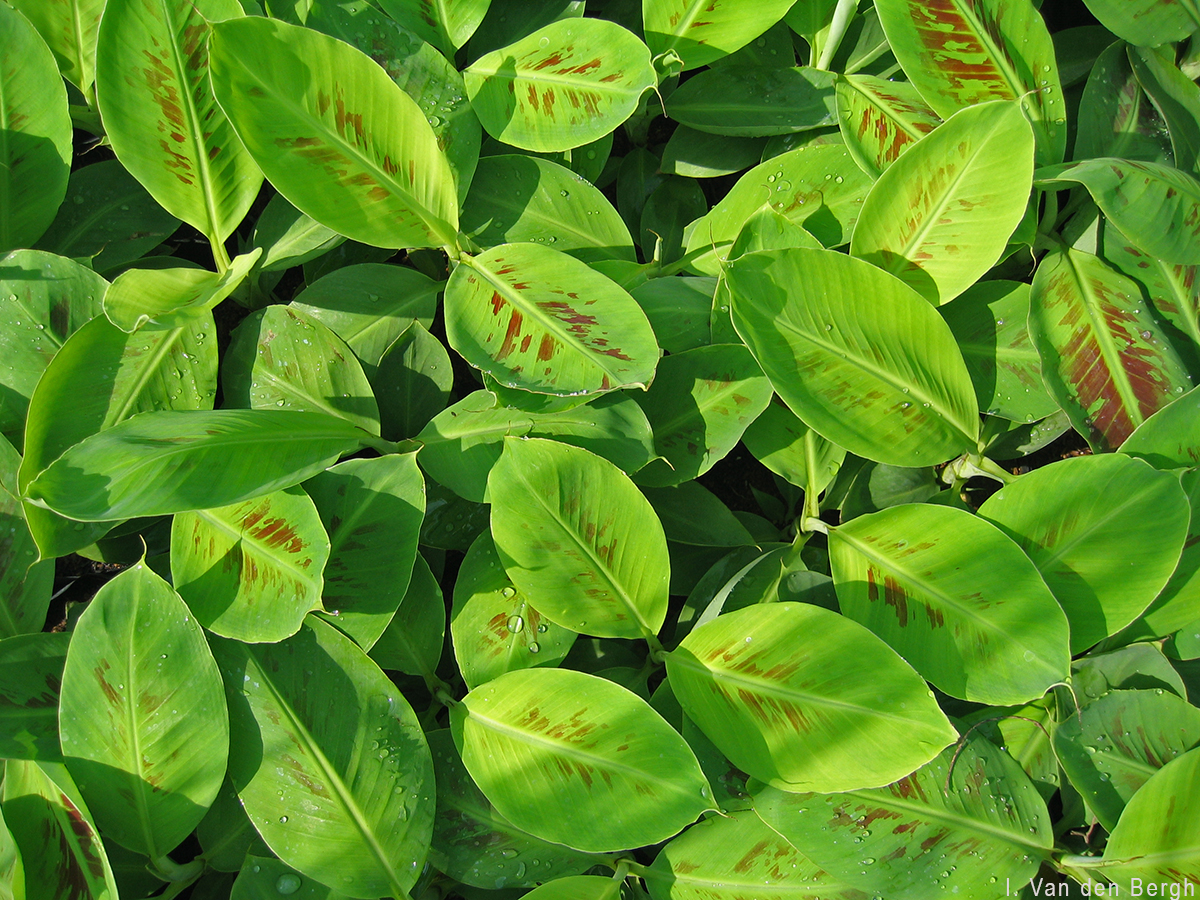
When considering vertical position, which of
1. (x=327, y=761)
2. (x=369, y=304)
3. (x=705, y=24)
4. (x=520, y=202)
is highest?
(x=705, y=24)

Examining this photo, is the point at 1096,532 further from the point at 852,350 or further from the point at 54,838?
the point at 54,838

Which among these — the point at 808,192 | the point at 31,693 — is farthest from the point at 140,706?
the point at 808,192

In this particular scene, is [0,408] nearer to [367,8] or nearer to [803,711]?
[367,8]

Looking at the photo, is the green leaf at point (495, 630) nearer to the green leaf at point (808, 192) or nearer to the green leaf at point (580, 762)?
the green leaf at point (580, 762)

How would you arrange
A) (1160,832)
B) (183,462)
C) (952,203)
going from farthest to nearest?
(952,203)
(1160,832)
(183,462)

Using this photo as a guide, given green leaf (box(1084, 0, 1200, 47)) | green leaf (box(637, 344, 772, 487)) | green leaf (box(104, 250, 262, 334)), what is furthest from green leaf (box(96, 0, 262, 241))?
green leaf (box(1084, 0, 1200, 47))

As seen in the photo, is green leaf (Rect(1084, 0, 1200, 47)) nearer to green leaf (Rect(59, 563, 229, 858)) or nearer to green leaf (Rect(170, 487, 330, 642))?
green leaf (Rect(170, 487, 330, 642))

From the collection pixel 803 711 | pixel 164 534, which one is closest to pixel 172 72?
pixel 164 534
